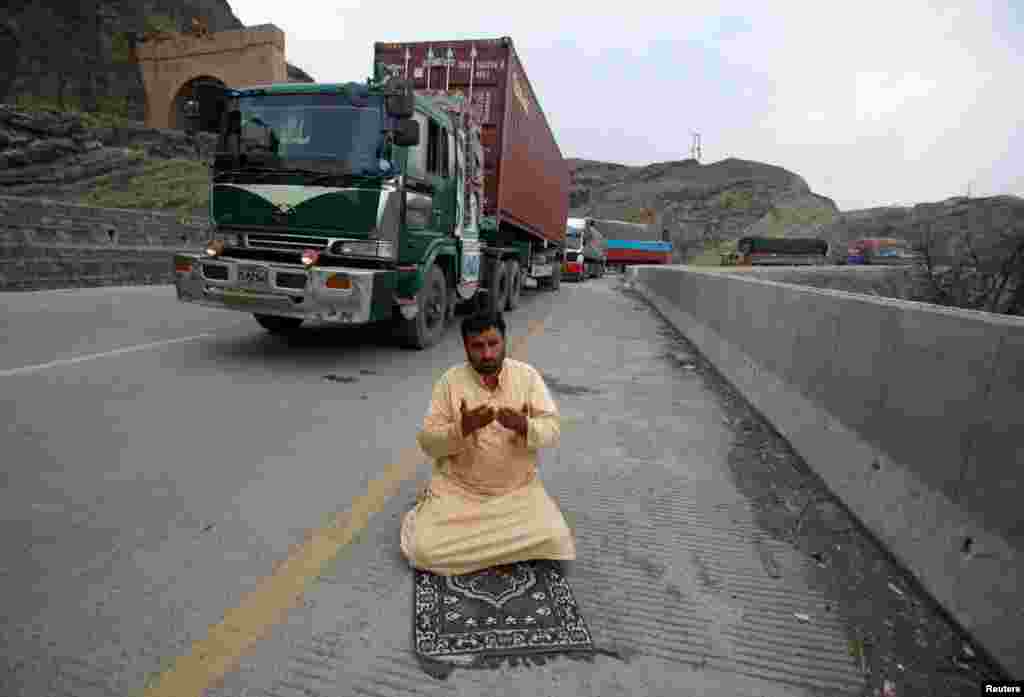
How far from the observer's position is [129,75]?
116ft

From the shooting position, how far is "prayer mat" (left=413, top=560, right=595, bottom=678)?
2.05m

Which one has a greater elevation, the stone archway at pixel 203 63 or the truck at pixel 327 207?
the stone archway at pixel 203 63

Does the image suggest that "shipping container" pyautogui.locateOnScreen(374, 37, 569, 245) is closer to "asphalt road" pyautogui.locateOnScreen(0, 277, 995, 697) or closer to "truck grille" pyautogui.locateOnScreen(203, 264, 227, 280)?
"truck grille" pyautogui.locateOnScreen(203, 264, 227, 280)

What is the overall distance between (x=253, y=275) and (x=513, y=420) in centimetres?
435

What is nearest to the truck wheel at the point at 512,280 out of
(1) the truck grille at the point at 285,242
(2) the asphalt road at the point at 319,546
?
(1) the truck grille at the point at 285,242

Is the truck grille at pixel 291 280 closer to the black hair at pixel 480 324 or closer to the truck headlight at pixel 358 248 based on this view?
the truck headlight at pixel 358 248

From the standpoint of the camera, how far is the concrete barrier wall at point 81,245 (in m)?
10.1

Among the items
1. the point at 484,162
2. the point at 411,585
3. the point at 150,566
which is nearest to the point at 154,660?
the point at 150,566

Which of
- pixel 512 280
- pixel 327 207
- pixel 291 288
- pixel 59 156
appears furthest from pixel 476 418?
pixel 59 156

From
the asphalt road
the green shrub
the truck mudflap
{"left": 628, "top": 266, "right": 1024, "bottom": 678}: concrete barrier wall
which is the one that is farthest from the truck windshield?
the green shrub

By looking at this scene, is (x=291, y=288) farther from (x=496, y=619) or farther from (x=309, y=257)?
(x=496, y=619)

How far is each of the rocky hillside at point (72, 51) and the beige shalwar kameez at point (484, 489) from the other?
41.0 m

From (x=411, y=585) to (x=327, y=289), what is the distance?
12.8ft

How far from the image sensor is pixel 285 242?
20.0 feet
